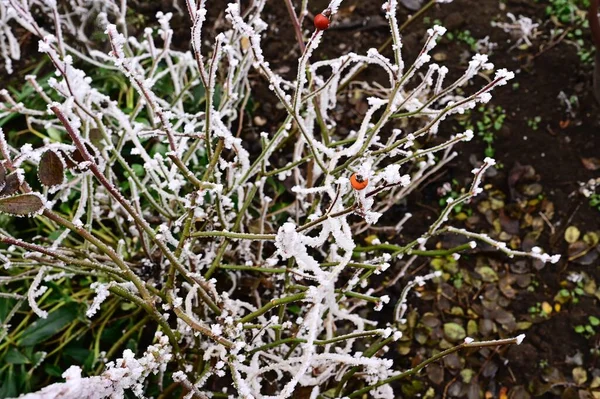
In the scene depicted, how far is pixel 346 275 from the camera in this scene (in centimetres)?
181

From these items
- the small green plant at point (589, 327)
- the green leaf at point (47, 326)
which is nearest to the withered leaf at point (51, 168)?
the green leaf at point (47, 326)

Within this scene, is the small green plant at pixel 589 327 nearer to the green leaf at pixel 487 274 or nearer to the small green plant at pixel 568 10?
the green leaf at pixel 487 274

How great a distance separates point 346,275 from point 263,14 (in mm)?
1153

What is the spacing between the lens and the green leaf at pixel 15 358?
5.06 feet

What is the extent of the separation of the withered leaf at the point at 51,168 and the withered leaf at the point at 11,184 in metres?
0.07

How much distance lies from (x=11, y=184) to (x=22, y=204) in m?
0.04

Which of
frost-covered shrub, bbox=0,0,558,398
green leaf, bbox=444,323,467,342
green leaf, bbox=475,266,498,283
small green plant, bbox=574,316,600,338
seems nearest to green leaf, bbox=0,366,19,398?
frost-covered shrub, bbox=0,0,558,398

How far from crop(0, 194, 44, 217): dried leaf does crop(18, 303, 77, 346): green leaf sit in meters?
0.84

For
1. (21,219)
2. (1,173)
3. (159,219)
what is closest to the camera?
(1,173)

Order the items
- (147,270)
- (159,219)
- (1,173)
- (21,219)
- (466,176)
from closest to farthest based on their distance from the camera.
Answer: (1,173) < (147,270) < (159,219) < (21,219) < (466,176)

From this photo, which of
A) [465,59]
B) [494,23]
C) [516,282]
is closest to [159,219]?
[516,282]

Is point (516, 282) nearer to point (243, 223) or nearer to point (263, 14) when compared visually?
point (243, 223)

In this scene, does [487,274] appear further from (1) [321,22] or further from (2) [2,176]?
(2) [2,176]

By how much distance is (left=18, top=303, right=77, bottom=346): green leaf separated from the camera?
157cm
